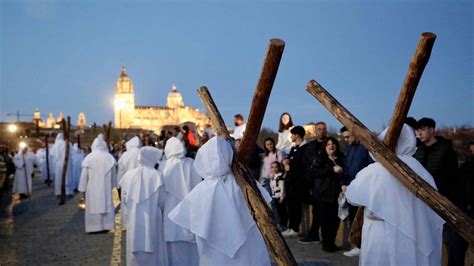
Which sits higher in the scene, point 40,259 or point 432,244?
point 432,244

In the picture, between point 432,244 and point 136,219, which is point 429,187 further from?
point 136,219

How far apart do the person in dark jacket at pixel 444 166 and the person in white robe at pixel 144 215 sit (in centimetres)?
388

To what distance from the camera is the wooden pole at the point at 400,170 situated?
3.90 meters

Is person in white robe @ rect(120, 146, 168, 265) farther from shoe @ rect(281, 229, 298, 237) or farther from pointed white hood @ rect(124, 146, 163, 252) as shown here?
shoe @ rect(281, 229, 298, 237)

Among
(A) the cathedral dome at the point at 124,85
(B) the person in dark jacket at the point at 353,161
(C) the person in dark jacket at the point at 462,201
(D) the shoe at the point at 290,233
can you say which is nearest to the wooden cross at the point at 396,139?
(C) the person in dark jacket at the point at 462,201

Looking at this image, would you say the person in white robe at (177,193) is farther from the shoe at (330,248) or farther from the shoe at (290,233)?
the shoe at (290,233)

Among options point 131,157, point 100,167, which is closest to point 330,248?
point 131,157

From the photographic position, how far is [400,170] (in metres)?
4.50

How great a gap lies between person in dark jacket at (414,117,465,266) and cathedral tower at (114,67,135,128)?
123 metres

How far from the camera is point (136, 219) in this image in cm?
A: 721

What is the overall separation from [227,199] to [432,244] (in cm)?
208

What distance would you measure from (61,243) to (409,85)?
26.0ft

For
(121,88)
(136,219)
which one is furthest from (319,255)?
(121,88)

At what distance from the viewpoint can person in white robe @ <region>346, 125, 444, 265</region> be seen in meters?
4.71
